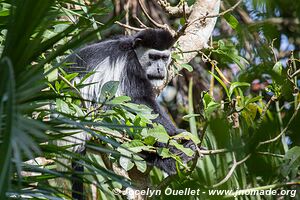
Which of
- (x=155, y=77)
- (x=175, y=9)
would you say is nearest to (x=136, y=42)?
(x=155, y=77)

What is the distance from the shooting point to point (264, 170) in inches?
20.8

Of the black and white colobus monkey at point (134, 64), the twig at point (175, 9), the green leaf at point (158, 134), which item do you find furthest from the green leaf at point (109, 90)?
the black and white colobus monkey at point (134, 64)

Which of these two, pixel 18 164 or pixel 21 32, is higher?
pixel 21 32

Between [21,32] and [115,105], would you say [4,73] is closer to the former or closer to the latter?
[21,32]

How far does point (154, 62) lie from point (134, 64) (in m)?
0.17

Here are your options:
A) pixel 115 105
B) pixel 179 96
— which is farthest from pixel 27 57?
pixel 179 96

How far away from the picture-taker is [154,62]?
3518 millimetres

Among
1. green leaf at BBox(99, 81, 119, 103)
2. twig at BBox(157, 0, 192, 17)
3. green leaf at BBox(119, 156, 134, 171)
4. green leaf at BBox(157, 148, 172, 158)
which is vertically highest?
twig at BBox(157, 0, 192, 17)

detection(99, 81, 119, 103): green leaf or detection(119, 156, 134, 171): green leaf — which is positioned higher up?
detection(99, 81, 119, 103): green leaf

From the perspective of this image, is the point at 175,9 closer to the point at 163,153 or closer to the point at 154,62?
the point at 154,62

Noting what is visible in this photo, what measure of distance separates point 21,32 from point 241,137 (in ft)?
1.42

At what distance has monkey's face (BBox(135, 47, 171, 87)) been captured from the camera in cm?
336

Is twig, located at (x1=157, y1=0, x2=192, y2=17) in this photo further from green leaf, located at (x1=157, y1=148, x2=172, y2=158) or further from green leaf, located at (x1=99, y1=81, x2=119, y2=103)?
green leaf, located at (x1=157, y1=148, x2=172, y2=158)

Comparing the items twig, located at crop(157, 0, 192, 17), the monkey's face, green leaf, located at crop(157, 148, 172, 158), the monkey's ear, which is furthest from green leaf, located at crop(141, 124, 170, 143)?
the monkey's ear
